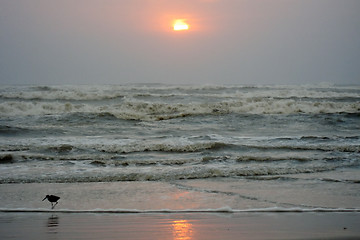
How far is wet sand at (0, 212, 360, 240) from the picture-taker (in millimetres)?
4156

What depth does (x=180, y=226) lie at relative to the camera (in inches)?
177

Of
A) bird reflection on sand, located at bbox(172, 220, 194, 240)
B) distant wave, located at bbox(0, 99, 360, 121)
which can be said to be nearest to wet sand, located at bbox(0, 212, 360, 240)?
bird reflection on sand, located at bbox(172, 220, 194, 240)

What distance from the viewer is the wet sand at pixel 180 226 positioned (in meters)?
4.16

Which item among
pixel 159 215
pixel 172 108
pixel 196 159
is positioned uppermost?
pixel 172 108

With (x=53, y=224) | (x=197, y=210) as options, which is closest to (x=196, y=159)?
(x=197, y=210)

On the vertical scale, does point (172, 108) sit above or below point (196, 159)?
above

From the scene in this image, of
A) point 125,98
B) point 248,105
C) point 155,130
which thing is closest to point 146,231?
point 155,130

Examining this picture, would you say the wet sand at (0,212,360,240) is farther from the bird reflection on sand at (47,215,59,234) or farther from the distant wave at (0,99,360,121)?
the distant wave at (0,99,360,121)

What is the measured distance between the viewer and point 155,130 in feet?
48.5

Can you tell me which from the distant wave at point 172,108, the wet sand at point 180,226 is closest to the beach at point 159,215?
the wet sand at point 180,226

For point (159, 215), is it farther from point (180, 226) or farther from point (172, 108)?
point (172, 108)

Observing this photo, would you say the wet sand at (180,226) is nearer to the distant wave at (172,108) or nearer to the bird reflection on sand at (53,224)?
the bird reflection on sand at (53,224)

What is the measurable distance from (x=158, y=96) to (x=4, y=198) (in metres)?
22.1

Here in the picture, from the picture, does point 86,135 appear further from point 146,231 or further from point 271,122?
point 146,231
